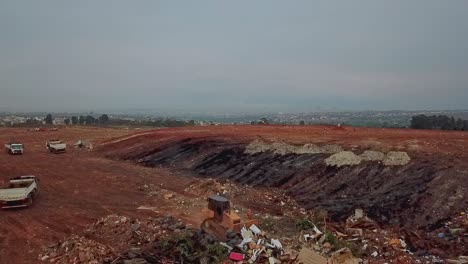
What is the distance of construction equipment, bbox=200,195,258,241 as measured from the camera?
35.6 feet

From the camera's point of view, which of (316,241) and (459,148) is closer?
(316,241)

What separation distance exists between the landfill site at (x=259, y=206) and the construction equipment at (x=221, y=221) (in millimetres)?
32

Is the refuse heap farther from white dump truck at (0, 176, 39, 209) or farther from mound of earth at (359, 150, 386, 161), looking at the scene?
white dump truck at (0, 176, 39, 209)

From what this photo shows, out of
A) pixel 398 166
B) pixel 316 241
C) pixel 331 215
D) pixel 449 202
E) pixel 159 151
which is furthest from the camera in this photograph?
pixel 159 151

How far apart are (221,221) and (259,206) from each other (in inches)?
187

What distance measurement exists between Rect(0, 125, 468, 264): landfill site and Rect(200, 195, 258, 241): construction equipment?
0.03 m

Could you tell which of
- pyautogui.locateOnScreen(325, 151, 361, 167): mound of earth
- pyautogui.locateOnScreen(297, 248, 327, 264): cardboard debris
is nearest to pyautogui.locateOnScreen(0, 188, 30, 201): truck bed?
pyautogui.locateOnScreen(297, 248, 327, 264): cardboard debris

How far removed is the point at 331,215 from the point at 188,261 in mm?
6180

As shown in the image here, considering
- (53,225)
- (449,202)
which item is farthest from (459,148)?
(53,225)

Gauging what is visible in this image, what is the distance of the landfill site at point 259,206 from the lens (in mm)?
10219

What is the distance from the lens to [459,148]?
58.8ft

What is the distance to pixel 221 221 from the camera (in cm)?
1123

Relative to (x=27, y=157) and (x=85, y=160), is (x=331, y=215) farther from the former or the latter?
(x=27, y=157)

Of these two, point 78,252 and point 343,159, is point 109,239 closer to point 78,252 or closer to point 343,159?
point 78,252
